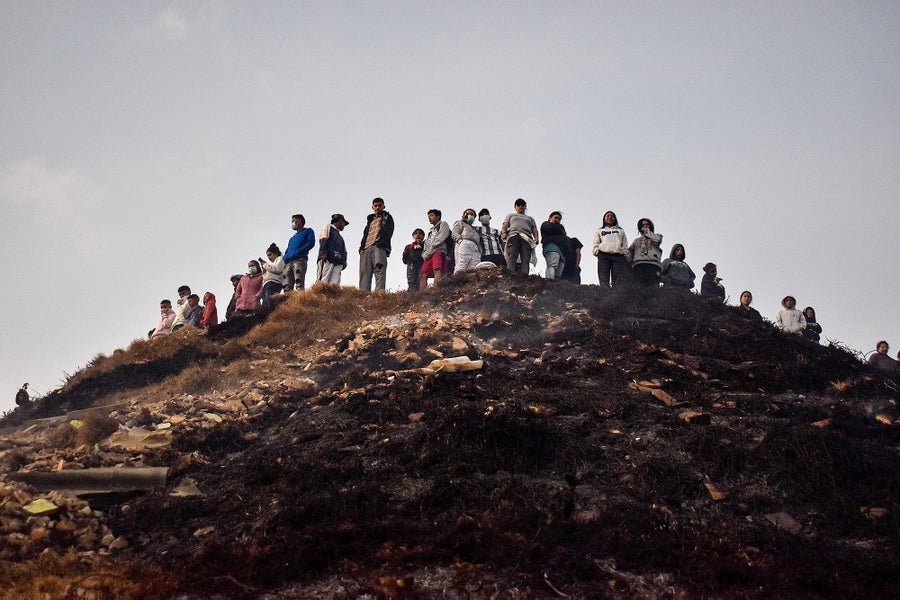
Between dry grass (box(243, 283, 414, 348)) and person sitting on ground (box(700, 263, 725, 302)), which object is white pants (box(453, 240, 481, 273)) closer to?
dry grass (box(243, 283, 414, 348))

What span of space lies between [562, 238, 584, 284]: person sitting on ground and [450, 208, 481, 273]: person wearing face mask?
71.5 inches

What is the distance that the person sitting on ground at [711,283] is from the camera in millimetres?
14539

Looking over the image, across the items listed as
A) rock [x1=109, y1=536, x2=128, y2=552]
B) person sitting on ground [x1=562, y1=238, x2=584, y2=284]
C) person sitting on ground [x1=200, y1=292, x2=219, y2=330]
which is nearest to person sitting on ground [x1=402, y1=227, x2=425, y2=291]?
person sitting on ground [x1=562, y1=238, x2=584, y2=284]

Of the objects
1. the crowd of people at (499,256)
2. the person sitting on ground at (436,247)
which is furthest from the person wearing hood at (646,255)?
the person sitting on ground at (436,247)

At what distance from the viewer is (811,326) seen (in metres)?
13.8

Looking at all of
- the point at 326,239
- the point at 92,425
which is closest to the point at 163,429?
the point at 92,425

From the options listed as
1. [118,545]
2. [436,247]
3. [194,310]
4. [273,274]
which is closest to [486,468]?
[118,545]

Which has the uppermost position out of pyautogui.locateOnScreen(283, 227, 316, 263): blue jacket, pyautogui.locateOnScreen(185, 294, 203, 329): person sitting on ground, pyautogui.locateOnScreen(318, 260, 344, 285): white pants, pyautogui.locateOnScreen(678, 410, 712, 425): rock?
pyautogui.locateOnScreen(283, 227, 316, 263): blue jacket

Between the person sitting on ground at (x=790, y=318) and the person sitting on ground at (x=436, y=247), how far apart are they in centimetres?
626

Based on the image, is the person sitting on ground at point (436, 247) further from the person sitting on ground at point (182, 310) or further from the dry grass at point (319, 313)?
the person sitting on ground at point (182, 310)

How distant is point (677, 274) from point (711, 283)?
1.02 metres

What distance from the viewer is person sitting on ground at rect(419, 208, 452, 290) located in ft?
47.4

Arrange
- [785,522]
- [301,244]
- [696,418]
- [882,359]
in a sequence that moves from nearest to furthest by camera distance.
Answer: [785,522]
[696,418]
[882,359]
[301,244]

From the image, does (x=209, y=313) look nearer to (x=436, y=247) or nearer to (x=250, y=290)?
(x=250, y=290)
